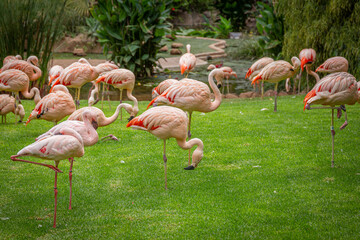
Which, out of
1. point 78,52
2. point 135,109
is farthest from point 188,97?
point 78,52

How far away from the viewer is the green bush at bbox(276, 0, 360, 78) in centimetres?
1106

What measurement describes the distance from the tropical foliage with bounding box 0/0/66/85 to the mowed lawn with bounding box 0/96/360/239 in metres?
4.02

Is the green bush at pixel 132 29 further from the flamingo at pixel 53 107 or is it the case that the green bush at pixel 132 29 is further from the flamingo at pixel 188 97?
the flamingo at pixel 188 97

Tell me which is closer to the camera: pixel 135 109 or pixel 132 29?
pixel 135 109

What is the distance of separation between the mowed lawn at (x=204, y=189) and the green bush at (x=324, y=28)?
12.3 ft

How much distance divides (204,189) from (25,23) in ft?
26.4

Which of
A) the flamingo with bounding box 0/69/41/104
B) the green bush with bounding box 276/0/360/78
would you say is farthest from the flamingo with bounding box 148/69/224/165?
the green bush with bounding box 276/0/360/78

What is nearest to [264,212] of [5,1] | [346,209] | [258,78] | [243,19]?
[346,209]

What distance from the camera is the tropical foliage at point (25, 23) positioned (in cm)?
1096

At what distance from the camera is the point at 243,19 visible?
102 ft

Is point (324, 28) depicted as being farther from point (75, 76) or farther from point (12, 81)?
point (12, 81)

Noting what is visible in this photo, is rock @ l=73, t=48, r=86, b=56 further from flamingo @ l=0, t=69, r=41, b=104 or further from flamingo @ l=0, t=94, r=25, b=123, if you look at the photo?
flamingo @ l=0, t=94, r=25, b=123

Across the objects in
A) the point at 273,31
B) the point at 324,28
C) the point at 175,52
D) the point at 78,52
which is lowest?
the point at 78,52

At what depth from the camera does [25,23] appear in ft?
36.8
